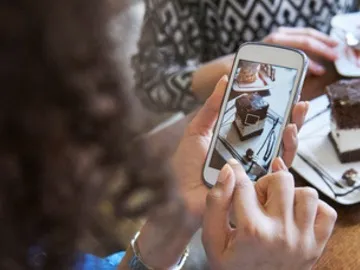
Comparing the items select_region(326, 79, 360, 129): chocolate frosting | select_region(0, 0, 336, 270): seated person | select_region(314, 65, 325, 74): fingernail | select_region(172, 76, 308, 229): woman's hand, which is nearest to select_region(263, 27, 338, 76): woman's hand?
select_region(314, 65, 325, 74): fingernail

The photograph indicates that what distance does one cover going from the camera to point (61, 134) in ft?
1.09

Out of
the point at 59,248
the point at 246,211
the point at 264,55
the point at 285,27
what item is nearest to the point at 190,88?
the point at 285,27

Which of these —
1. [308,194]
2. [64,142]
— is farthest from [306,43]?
[64,142]

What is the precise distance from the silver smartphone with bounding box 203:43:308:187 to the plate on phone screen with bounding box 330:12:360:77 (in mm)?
→ 208

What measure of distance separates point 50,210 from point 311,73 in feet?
2.02

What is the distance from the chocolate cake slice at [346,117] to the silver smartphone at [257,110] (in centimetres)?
9

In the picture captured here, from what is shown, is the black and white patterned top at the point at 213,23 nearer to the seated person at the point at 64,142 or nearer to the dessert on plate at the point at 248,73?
the dessert on plate at the point at 248,73

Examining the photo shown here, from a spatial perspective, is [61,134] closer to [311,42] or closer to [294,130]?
[294,130]

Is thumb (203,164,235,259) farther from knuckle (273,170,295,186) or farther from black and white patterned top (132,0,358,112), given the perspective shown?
black and white patterned top (132,0,358,112)

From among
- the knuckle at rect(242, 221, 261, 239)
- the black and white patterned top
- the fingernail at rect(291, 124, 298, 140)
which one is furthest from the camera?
the black and white patterned top

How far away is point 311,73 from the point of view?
2.99 ft

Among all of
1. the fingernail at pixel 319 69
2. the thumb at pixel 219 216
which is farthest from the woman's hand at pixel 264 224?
the fingernail at pixel 319 69

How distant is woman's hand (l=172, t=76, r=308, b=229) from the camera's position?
0.70 meters

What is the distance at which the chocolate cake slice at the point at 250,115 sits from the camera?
70 centimetres
